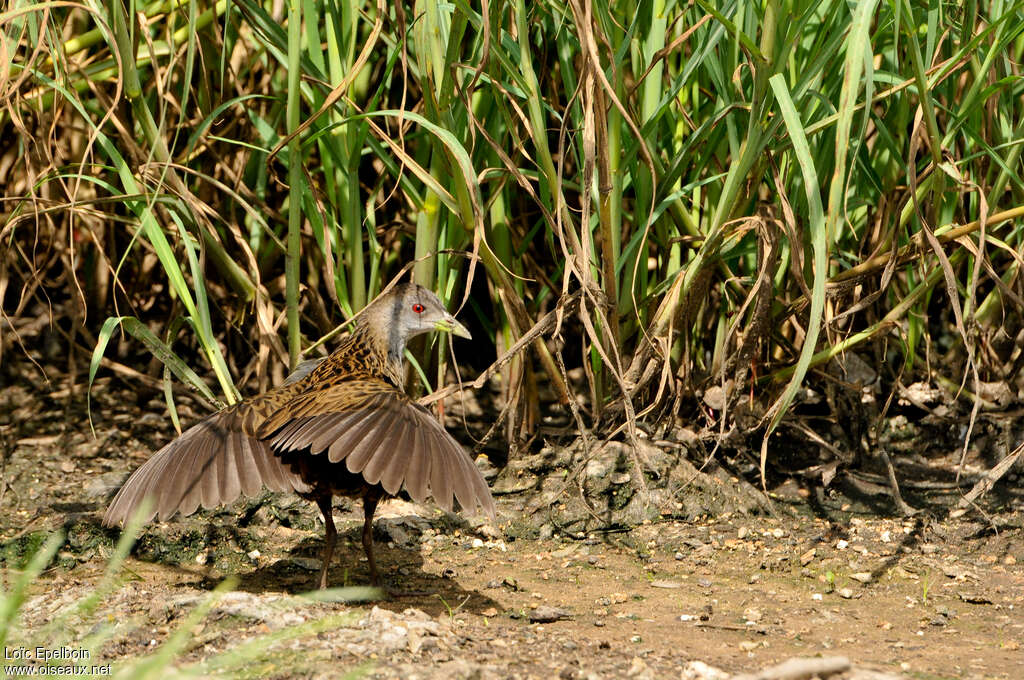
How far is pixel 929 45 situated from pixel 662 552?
179 cm

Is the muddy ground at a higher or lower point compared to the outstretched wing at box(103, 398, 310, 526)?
lower

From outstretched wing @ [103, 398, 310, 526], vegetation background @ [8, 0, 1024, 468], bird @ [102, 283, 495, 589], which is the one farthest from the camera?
vegetation background @ [8, 0, 1024, 468]

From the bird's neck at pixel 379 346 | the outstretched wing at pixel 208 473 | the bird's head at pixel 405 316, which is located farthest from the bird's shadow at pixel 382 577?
the bird's head at pixel 405 316

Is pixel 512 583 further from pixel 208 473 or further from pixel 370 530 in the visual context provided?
pixel 208 473

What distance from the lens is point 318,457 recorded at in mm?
A: 3338

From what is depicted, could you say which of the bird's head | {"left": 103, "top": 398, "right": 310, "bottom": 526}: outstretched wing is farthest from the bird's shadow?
the bird's head

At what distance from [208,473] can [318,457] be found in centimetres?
32

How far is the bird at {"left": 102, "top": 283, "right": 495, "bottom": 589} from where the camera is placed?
2996 mm

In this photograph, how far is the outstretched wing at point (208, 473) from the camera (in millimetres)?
3127

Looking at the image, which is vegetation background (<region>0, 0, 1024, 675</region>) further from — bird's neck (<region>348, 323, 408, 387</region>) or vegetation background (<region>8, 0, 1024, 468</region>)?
bird's neck (<region>348, 323, 408, 387</region>)

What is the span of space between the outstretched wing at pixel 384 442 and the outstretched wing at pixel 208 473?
6cm

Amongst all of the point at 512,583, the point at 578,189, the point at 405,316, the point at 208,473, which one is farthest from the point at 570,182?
the point at 208,473

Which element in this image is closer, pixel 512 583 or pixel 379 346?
pixel 512 583

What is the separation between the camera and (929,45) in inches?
129
